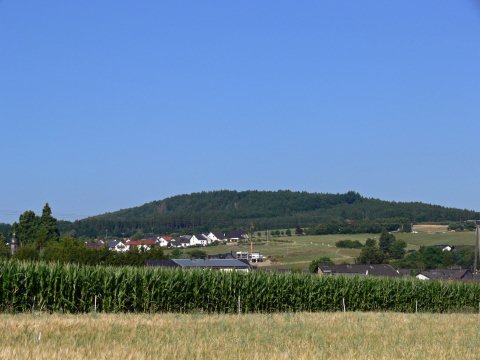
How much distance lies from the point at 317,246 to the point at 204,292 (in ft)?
419

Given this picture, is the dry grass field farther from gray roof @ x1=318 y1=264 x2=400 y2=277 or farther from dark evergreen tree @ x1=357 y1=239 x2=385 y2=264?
dark evergreen tree @ x1=357 y1=239 x2=385 y2=264

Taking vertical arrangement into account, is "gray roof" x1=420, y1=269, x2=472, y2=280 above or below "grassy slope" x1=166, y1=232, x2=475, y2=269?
below

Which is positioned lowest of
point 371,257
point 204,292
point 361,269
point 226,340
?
point 226,340

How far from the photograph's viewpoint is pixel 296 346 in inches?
866

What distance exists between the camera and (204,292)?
50.2 meters

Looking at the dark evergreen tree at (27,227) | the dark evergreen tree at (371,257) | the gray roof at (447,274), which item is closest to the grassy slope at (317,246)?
A: the dark evergreen tree at (371,257)

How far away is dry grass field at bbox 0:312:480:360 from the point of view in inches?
746

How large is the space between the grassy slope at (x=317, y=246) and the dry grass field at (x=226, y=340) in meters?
108

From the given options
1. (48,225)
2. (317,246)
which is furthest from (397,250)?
(48,225)

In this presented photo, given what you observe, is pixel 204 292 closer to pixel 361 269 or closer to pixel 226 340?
pixel 226 340

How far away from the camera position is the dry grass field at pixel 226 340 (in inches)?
746

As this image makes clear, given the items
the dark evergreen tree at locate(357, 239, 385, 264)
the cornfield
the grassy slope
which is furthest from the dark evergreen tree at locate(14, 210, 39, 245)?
the cornfield

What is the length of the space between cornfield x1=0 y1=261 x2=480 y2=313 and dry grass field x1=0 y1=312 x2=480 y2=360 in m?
13.7

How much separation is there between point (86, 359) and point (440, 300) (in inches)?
2019
